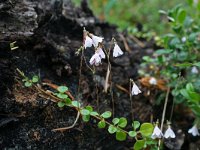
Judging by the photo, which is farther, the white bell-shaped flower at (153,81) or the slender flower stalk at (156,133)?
the white bell-shaped flower at (153,81)

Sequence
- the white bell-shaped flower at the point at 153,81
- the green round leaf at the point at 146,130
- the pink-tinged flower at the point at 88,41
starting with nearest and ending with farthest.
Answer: the pink-tinged flower at the point at 88,41, the green round leaf at the point at 146,130, the white bell-shaped flower at the point at 153,81

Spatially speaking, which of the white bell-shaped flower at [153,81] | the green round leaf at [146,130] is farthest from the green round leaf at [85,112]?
the white bell-shaped flower at [153,81]

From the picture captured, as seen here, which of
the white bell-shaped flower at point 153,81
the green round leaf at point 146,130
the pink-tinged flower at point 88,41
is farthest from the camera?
the white bell-shaped flower at point 153,81

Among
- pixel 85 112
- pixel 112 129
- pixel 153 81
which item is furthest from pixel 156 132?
pixel 153 81

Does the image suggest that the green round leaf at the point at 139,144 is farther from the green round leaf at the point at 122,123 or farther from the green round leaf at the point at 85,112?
the green round leaf at the point at 85,112

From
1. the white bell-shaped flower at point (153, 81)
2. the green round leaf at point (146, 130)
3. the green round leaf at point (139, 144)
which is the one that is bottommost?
the green round leaf at point (139, 144)

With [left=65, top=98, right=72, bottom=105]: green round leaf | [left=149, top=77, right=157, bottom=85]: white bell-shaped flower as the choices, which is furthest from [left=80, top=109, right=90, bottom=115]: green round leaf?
[left=149, top=77, right=157, bottom=85]: white bell-shaped flower

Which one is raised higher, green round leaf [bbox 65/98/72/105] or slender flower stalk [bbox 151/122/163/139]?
green round leaf [bbox 65/98/72/105]

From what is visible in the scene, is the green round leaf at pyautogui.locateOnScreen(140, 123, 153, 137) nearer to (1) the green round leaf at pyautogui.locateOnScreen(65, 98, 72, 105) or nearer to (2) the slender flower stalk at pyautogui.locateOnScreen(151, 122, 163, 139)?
(2) the slender flower stalk at pyautogui.locateOnScreen(151, 122, 163, 139)

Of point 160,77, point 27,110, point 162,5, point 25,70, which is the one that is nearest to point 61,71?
point 25,70

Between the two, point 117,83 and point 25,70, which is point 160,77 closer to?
point 117,83
